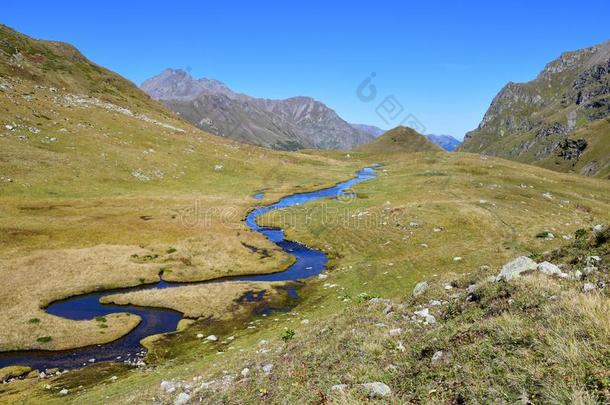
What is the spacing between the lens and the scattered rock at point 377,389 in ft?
31.7

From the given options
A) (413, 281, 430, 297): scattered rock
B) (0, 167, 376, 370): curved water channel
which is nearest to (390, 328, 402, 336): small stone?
(413, 281, 430, 297): scattered rock

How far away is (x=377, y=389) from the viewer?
9.91 m

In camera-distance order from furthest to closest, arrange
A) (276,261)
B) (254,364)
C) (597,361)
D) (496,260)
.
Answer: (276,261)
(496,260)
(254,364)
(597,361)

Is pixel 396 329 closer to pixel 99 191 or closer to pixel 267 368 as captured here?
pixel 267 368

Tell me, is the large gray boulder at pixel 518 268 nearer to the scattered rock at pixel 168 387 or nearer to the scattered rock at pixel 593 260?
the scattered rock at pixel 593 260

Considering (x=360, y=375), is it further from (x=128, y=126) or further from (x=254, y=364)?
(x=128, y=126)

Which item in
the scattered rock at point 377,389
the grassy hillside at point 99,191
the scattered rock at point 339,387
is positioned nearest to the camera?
the scattered rock at point 377,389

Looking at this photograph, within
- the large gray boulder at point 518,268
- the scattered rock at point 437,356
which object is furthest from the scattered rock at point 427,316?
the scattered rock at point 437,356

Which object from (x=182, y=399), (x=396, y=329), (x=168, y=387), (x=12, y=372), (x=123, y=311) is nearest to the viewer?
(x=396, y=329)

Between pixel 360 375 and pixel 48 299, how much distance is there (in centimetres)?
4099

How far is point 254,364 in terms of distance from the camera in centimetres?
1762

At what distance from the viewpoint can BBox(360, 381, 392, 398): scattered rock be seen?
31.7 ft

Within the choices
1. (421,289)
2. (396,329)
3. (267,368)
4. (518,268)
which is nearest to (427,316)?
(396,329)

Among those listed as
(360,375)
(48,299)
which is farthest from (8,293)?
(360,375)
